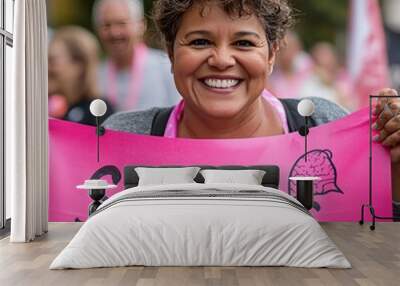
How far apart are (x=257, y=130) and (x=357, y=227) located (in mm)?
1602

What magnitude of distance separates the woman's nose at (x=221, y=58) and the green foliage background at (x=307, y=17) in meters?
0.75

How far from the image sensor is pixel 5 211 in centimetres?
683

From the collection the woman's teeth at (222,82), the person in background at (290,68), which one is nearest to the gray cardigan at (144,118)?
the person in background at (290,68)

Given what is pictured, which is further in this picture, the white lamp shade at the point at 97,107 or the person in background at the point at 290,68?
the person in background at the point at 290,68

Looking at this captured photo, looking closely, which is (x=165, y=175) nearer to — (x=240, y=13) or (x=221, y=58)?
(x=221, y=58)

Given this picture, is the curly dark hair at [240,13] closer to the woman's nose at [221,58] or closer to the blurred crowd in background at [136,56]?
the blurred crowd in background at [136,56]

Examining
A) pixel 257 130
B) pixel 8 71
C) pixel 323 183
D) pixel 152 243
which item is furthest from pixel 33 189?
pixel 323 183

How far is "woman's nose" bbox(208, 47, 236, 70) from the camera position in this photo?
23.1 ft

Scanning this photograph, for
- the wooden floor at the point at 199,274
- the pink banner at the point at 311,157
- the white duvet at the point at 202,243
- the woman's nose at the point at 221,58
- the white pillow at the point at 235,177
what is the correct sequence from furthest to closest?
the pink banner at the point at 311,157 → the woman's nose at the point at 221,58 → the white pillow at the point at 235,177 → the white duvet at the point at 202,243 → the wooden floor at the point at 199,274

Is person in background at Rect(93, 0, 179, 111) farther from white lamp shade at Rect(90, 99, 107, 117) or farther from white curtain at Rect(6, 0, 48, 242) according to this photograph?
white curtain at Rect(6, 0, 48, 242)

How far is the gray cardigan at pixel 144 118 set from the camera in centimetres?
733

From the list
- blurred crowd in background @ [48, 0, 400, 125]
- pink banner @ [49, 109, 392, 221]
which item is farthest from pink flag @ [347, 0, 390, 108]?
pink banner @ [49, 109, 392, 221]

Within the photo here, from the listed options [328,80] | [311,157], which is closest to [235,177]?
[311,157]

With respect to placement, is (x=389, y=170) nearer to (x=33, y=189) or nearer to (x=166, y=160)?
(x=166, y=160)
